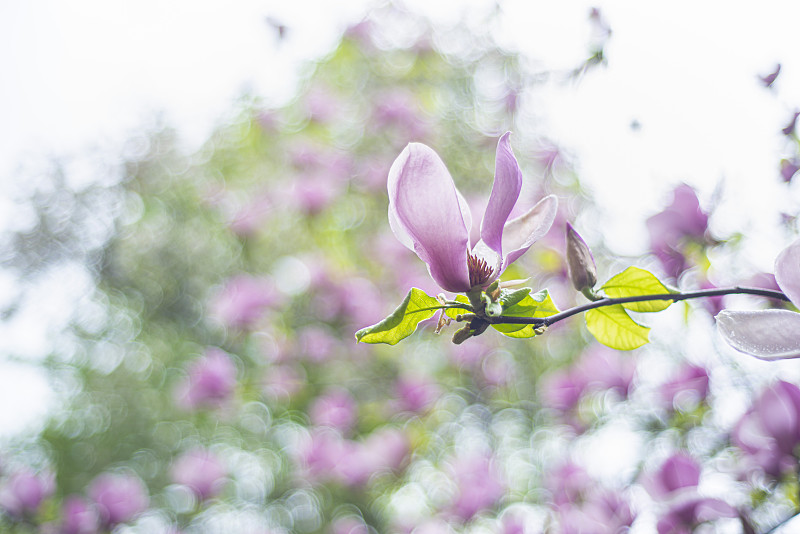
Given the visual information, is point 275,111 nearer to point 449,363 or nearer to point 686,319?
point 449,363

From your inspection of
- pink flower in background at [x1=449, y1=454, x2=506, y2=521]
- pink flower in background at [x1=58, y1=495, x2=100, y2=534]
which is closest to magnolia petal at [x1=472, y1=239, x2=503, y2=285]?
pink flower in background at [x1=449, y1=454, x2=506, y2=521]

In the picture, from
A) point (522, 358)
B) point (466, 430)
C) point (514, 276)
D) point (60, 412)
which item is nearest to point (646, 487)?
point (514, 276)

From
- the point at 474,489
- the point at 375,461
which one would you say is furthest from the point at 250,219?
the point at 474,489

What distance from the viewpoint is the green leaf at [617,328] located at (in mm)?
404

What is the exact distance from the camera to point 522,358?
199 centimetres

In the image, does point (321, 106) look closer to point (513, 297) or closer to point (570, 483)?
point (570, 483)

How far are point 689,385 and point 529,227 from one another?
0.63 m

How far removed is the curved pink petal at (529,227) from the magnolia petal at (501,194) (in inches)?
0.7

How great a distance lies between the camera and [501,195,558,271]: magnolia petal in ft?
1.23

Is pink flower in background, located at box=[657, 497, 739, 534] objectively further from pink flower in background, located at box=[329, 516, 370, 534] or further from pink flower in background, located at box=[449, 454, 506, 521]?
pink flower in background, located at box=[329, 516, 370, 534]

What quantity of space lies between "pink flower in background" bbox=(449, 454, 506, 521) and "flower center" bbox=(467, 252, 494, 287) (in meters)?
0.93

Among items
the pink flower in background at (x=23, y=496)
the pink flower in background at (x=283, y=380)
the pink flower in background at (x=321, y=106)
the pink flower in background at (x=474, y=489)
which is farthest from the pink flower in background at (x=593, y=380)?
the pink flower in background at (x=321, y=106)

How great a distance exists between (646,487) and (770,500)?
13 centimetres

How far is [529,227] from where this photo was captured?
1.26ft
